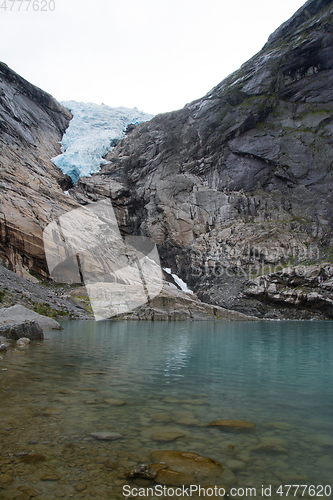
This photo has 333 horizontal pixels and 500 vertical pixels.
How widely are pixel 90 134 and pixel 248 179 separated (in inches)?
→ 2527

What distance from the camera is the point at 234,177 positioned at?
9125cm

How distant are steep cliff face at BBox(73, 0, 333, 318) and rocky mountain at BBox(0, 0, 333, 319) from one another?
0.32 metres

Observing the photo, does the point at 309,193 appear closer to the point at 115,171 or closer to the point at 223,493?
the point at 115,171

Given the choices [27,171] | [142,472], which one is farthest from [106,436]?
[27,171]

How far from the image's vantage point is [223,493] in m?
3.33

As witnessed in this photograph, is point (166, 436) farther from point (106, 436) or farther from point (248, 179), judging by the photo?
point (248, 179)

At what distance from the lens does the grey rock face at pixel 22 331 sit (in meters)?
16.2

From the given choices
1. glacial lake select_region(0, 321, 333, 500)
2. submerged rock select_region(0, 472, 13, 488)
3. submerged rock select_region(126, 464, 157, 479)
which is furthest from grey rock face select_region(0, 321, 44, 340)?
submerged rock select_region(126, 464, 157, 479)

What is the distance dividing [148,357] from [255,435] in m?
8.97

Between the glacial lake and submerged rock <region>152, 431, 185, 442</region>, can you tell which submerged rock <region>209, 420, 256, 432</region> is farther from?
submerged rock <region>152, 431, 185, 442</region>

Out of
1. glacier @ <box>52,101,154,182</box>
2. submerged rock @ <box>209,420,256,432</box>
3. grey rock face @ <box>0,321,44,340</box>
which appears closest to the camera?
submerged rock @ <box>209,420,256,432</box>

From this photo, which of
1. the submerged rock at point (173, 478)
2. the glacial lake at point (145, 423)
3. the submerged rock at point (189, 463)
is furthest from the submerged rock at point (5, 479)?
the submerged rock at point (189, 463)

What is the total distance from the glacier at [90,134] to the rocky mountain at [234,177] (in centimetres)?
392

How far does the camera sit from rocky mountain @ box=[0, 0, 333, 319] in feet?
232
